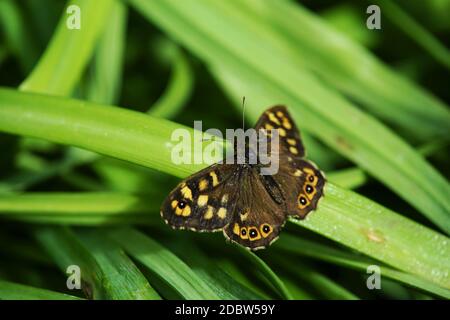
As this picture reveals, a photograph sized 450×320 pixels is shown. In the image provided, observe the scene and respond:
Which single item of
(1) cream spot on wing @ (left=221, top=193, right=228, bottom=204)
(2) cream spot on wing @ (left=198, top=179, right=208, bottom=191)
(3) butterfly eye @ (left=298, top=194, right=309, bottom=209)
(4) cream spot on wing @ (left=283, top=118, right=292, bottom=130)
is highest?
(4) cream spot on wing @ (left=283, top=118, right=292, bottom=130)

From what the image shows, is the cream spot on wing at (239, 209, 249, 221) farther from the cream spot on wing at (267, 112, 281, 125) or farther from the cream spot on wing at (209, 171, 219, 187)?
the cream spot on wing at (267, 112, 281, 125)

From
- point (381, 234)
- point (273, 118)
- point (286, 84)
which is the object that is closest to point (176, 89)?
point (286, 84)

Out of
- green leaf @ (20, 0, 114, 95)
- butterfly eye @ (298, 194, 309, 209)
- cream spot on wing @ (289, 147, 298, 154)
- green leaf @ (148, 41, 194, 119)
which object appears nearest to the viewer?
butterfly eye @ (298, 194, 309, 209)

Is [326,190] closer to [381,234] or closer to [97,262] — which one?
[381,234]

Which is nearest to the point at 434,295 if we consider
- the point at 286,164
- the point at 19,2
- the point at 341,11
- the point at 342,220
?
the point at 342,220

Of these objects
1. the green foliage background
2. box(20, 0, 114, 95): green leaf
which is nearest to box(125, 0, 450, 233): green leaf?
the green foliage background

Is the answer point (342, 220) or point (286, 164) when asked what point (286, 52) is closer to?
point (286, 164)
